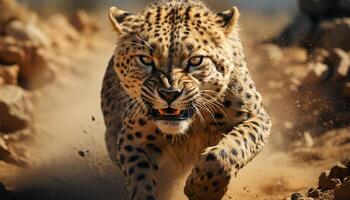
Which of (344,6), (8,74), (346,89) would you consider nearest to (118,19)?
(346,89)

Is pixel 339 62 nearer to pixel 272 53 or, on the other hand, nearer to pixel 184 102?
pixel 272 53

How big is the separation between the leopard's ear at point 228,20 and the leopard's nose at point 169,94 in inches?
41.0

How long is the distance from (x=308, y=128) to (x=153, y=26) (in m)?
3.60

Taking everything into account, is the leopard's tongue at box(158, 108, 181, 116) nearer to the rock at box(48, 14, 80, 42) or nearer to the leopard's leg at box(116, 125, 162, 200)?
the leopard's leg at box(116, 125, 162, 200)

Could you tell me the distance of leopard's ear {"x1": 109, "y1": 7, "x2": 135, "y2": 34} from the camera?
6850mm

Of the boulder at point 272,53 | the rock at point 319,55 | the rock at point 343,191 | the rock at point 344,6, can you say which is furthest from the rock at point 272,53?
the rock at point 343,191

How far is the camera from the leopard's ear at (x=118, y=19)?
6.85 meters

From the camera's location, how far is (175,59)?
6117 mm

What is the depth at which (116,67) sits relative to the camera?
686 centimetres

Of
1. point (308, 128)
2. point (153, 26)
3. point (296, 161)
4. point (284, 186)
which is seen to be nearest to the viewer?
point (153, 26)

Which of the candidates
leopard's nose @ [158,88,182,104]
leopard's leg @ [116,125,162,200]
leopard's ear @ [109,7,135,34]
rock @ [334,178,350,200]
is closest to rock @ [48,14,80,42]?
leopard's ear @ [109,7,135,34]

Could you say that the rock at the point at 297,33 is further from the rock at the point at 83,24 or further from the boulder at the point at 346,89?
the rock at the point at 83,24

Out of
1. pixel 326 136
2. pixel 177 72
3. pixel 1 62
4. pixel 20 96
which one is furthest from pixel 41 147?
pixel 177 72

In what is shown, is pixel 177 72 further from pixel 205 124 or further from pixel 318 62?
pixel 318 62
